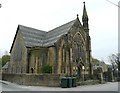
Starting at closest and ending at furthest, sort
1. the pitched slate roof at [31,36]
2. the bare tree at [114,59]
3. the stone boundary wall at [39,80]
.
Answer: the stone boundary wall at [39,80] → the pitched slate roof at [31,36] → the bare tree at [114,59]

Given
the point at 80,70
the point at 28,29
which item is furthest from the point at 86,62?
the point at 28,29

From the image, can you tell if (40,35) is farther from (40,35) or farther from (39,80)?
(39,80)

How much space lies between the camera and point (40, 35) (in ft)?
172

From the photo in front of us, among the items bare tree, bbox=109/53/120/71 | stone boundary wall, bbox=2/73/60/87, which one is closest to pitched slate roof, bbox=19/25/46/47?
stone boundary wall, bbox=2/73/60/87

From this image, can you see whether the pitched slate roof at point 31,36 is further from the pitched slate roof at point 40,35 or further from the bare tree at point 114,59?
the bare tree at point 114,59

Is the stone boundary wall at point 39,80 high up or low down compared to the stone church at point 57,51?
down

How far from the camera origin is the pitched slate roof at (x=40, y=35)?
4432 centimetres

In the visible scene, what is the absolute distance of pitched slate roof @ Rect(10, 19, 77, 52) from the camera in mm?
44319

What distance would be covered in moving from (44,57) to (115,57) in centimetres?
4221

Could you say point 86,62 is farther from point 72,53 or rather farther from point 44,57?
point 44,57

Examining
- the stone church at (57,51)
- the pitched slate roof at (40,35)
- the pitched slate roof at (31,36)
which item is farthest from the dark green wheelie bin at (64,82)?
the pitched slate roof at (31,36)

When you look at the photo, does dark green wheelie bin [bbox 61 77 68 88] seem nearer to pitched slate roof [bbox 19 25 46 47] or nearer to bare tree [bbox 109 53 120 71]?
pitched slate roof [bbox 19 25 46 47]

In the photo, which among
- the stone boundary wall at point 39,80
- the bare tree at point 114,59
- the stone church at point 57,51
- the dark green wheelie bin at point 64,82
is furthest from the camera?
the bare tree at point 114,59

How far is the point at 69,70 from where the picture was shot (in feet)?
130
